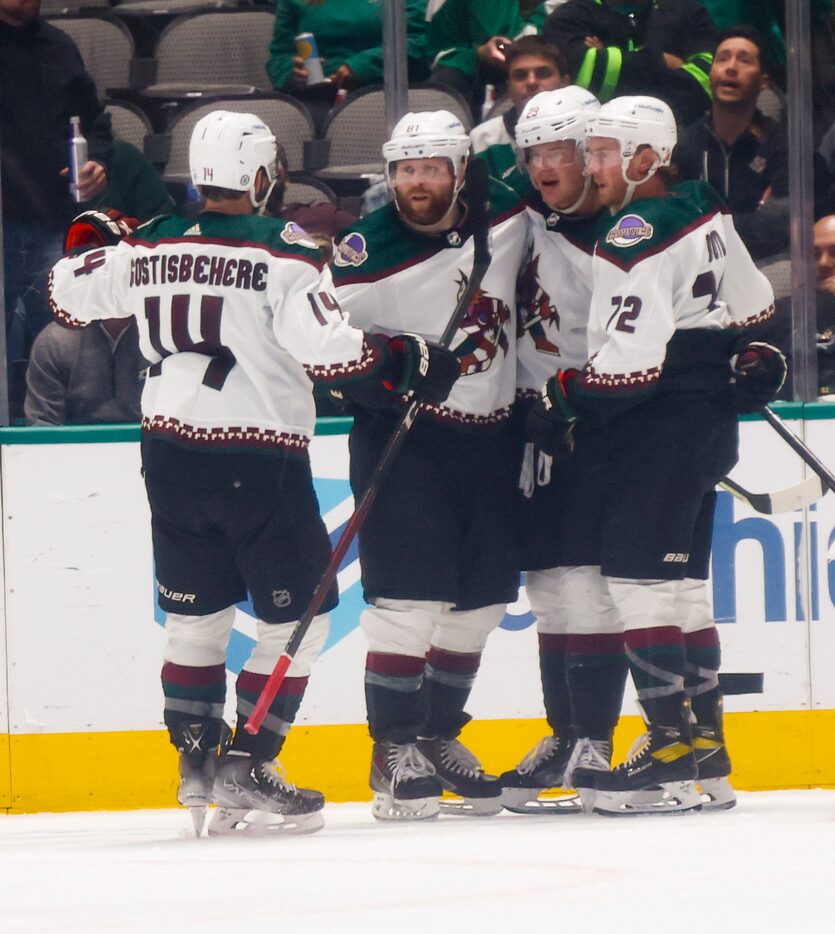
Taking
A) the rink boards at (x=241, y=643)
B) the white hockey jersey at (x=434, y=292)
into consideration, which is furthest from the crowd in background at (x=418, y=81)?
the white hockey jersey at (x=434, y=292)

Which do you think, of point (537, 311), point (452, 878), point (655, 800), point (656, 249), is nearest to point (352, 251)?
point (537, 311)

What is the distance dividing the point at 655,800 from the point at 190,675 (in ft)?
3.24

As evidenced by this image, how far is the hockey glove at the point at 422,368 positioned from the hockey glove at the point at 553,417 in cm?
18

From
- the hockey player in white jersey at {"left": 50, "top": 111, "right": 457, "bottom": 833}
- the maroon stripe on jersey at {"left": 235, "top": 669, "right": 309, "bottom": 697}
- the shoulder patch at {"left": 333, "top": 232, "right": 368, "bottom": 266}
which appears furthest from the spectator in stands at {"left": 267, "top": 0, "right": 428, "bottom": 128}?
the maroon stripe on jersey at {"left": 235, "top": 669, "right": 309, "bottom": 697}

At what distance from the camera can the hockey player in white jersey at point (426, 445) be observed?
12.8ft

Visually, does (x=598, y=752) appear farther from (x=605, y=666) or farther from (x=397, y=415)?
(x=397, y=415)

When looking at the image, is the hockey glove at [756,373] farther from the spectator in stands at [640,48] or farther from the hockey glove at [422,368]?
the spectator in stands at [640,48]

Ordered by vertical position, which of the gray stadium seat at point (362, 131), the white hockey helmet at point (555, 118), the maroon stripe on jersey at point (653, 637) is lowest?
the maroon stripe on jersey at point (653, 637)

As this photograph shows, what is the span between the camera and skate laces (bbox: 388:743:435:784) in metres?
3.95

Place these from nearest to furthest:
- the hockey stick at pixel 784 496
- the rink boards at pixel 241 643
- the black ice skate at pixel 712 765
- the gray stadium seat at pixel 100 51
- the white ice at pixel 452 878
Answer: the white ice at pixel 452 878, the black ice skate at pixel 712 765, the hockey stick at pixel 784 496, the rink boards at pixel 241 643, the gray stadium seat at pixel 100 51

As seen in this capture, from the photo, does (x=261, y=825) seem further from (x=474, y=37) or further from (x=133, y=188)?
(x=474, y=37)

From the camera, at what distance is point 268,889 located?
2953mm

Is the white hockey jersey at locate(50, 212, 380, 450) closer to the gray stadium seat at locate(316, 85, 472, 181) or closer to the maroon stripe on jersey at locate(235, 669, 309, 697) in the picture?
the maroon stripe on jersey at locate(235, 669, 309, 697)

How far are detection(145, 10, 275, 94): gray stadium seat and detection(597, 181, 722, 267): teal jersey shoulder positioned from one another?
4.26ft
